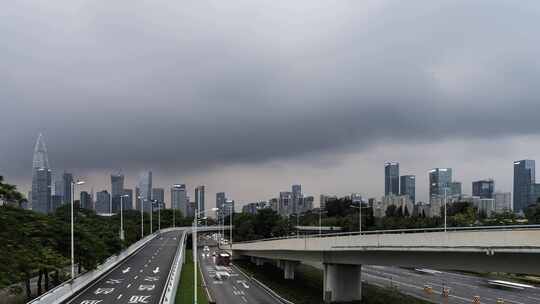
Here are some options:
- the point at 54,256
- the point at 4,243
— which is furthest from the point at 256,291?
the point at 4,243

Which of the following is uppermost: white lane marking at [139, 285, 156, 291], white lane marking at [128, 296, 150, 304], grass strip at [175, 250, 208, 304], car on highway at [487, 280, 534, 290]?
white lane marking at [128, 296, 150, 304]

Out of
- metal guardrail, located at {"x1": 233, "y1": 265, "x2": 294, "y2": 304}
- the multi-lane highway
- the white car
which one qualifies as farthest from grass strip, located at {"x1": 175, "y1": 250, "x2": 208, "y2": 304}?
the multi-lane highway

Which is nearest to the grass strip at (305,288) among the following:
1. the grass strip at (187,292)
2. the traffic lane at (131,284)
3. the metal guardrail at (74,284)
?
the grass strip at (187,292)

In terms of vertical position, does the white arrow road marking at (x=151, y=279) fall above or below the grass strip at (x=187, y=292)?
above

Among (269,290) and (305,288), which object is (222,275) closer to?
(269,290)

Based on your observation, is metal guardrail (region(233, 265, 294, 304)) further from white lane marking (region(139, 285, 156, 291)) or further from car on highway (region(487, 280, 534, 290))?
car on highway (region(487, 280, 534, 290))

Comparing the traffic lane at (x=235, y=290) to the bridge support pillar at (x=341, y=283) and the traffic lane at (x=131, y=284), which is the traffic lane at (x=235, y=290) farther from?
the bridge support pillar at (x=341, y=283)
